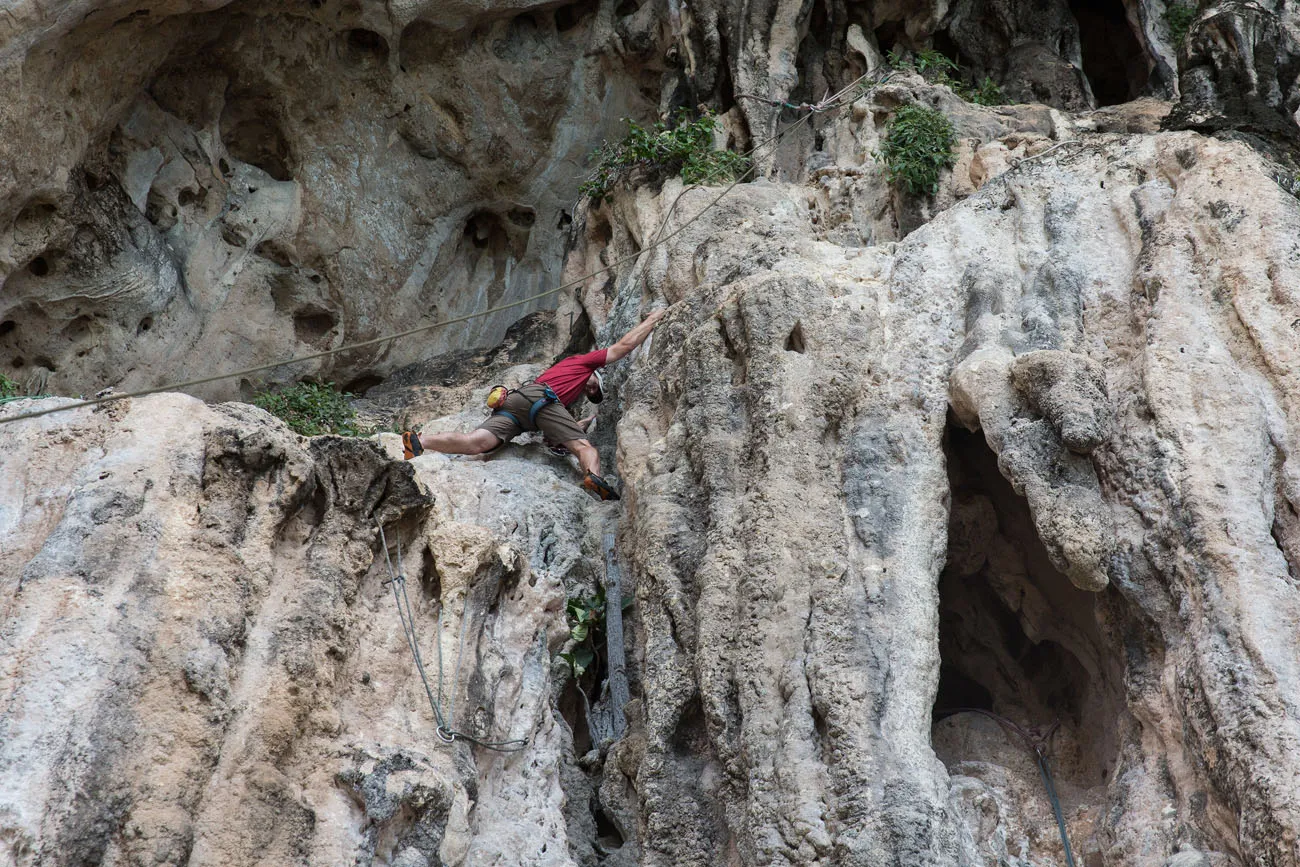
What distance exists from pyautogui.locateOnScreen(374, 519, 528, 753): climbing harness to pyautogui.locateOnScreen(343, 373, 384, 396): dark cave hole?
22.1 feet

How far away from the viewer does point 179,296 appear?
12703mm

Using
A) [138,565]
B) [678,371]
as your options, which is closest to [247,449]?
[138,565]

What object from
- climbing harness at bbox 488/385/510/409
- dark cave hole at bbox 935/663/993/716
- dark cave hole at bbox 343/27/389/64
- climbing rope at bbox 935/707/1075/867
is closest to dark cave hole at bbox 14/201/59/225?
dark cave hole at bbox 343/27/389/64

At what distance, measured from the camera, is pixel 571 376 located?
32.9 feet

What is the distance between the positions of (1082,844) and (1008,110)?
707cm

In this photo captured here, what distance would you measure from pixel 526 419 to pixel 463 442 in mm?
506

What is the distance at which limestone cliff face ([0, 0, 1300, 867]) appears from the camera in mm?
5988

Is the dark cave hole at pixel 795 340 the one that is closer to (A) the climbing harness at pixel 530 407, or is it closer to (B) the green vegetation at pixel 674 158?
(A) the climbing harness at pixel 530 407

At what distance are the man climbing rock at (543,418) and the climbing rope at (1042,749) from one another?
323 cm

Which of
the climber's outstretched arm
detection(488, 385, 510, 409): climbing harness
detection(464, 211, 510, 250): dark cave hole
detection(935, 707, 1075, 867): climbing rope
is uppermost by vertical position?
detection(464, 211, 510, 250): dark cave hole

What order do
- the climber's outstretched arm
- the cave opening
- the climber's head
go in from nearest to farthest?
the cave opening < the climber's outstretched arm < the climber's head

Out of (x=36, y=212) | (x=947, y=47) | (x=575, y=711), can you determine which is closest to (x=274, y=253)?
(x=36, y=212)

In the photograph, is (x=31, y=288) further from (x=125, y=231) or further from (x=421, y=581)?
(x=421, y=581)

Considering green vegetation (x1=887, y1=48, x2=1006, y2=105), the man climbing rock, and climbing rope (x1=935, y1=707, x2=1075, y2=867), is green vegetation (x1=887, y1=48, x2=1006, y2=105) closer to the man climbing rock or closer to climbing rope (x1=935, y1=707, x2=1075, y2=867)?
the man climbing rock
